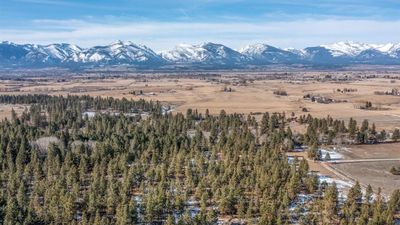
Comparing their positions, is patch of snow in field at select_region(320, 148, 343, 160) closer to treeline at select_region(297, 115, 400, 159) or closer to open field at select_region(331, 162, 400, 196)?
treeline at select_region(297, 115, 400, 159)

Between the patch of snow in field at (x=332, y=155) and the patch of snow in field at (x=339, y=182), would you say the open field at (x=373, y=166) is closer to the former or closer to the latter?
the patch of snow in field at (x=332, y=155)

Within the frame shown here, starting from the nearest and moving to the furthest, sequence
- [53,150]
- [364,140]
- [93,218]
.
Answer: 1. [93,218]
2. [53,150]
3. [364,140]

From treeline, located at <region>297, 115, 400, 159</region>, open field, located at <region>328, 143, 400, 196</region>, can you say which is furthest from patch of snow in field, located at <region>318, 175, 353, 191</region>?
treeline, located at <region>297, 115, 400, 159</region>

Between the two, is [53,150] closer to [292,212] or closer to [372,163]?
[292,212]

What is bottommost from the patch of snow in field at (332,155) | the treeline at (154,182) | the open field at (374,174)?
the open field at (374,174)

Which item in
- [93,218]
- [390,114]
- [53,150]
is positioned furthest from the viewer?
[390,114]

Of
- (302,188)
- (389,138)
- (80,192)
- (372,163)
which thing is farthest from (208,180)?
(389,138)

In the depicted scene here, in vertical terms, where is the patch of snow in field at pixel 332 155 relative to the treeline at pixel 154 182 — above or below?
below

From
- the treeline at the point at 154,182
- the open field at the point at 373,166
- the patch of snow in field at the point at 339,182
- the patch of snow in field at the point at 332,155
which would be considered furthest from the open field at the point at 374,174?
the treeline at the point at 154,182

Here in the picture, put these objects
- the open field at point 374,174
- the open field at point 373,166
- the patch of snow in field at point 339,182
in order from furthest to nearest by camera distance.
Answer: the open field at point 373,166 → the open field at point 374,174 → the patch of snow in field at point 339,182
